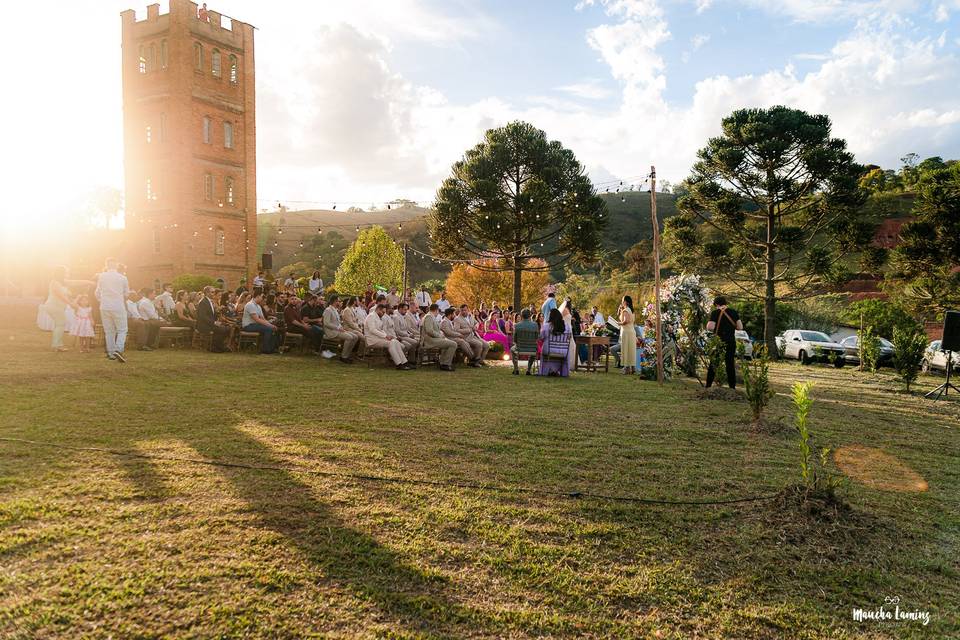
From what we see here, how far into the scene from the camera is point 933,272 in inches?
1004

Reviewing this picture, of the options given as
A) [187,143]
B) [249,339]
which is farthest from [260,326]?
[187,143]

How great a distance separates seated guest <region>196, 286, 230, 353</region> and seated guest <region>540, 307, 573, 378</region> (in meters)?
7.84

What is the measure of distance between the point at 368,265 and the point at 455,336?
49.8 m

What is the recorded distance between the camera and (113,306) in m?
11.9

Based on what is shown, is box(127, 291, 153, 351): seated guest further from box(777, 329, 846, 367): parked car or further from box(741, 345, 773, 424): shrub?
box(777, 329, 846, 367): parked car

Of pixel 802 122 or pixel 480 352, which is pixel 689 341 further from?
pixel 802 122

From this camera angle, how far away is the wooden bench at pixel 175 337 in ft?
49.5

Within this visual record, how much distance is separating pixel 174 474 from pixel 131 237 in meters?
37.6

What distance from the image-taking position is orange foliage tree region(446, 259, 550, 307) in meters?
45.2

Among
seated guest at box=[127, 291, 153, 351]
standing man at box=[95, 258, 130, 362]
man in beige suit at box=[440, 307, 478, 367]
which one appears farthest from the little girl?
man in beige suit at box=[440, 307, 478, 367]

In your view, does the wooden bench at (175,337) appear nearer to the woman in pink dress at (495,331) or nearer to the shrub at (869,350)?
the woman in pink dress at (495,331)

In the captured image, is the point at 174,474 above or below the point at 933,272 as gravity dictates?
below

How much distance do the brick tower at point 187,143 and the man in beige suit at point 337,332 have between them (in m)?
24.6

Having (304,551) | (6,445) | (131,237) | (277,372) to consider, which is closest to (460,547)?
(304,551)
